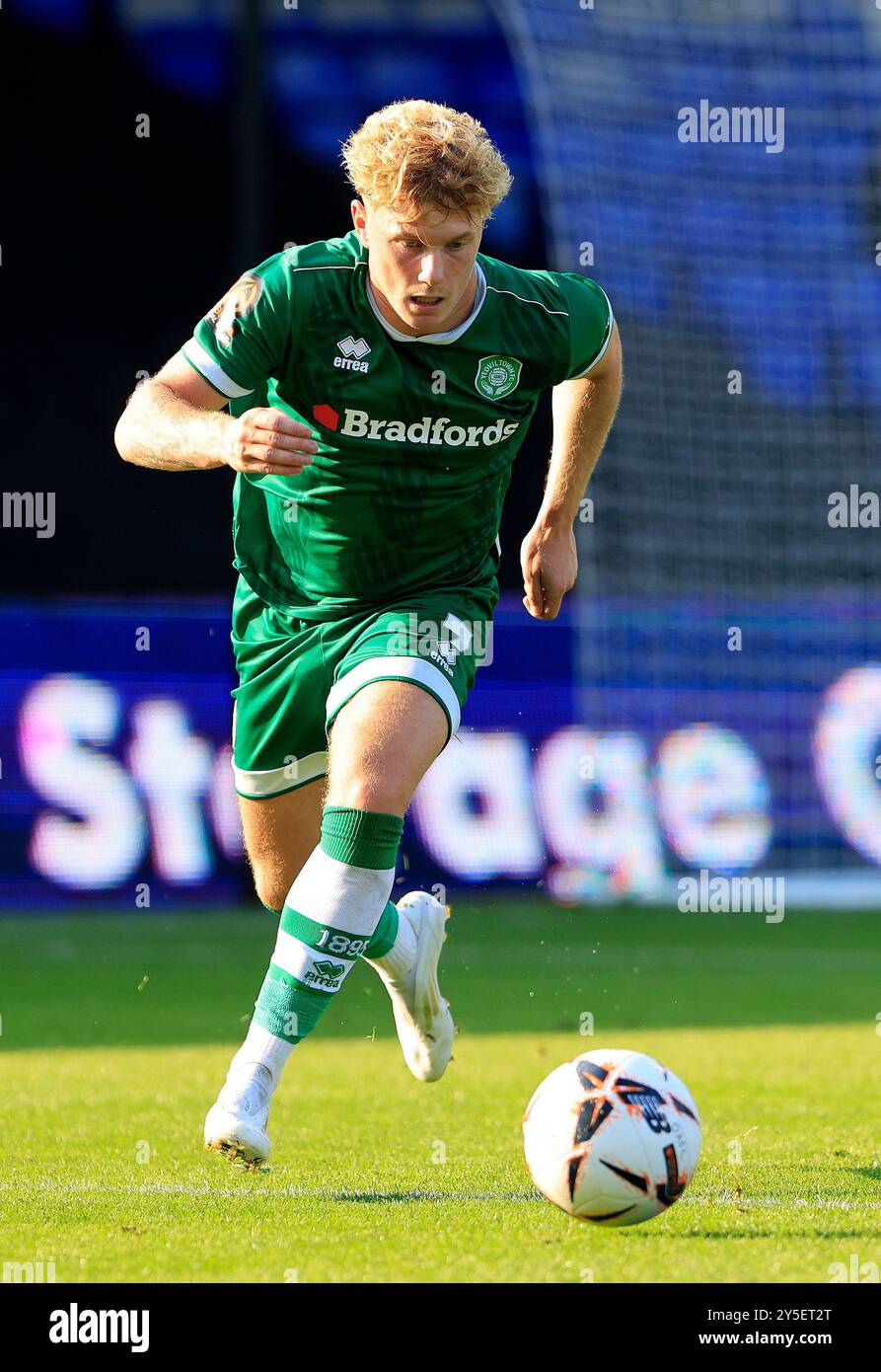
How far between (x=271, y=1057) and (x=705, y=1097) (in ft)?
6.62

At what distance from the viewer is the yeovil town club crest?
4805mm

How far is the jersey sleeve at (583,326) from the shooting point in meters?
4.99

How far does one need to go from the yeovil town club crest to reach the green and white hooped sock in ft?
3.83

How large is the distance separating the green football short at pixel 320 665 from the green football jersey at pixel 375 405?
0.23 feet

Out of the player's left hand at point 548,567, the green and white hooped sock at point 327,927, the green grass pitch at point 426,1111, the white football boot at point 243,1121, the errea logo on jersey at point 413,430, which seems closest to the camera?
the green grass pitch at point 426,1111

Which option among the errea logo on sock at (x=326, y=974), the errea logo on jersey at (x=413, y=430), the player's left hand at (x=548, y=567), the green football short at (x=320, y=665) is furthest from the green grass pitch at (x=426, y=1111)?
the errea logo on jersey at (x=413, y=430)

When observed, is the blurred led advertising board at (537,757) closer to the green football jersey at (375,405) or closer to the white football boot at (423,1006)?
the white football boot at (423,1006)

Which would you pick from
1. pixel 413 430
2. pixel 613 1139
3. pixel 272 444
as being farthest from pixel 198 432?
pixel 613 1139

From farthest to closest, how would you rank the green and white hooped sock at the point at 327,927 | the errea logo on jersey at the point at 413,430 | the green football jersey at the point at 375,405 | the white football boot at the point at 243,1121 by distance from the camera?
the errea logo on jersey at the point at 413,430 → the green football jersey at the point at 375,405 → the green and white hooped sock at the point at 327,927 → the white football boot at the point at 243,1121

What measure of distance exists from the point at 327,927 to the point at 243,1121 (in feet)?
1.54

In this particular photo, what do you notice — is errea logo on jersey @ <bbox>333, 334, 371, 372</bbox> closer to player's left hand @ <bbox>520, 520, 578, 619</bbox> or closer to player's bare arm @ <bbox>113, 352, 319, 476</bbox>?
player's bare arm @ <bbox>113, 352, 319, 476</bbox>

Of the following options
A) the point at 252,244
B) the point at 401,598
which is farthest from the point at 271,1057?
the point at 252,244

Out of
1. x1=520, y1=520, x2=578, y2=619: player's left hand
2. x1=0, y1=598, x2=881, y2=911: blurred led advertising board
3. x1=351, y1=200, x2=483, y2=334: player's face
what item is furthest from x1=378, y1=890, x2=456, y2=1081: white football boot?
x1=0, y1=598, x2=881, y2=911: blurred led advertising board

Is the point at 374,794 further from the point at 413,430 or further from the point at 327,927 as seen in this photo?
the point at 413,430
